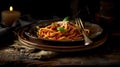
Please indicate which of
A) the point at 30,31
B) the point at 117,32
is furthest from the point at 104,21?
the point at 30,31

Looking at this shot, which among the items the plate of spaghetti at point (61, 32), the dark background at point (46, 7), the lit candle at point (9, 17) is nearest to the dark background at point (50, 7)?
the dark background at point (46, 7)

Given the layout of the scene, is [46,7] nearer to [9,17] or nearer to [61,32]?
[9,17]

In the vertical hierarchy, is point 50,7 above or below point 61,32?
above

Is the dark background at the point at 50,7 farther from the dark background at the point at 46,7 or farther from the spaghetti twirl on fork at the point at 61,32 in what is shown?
the spaghetti twirl on fork at the point at 61,32

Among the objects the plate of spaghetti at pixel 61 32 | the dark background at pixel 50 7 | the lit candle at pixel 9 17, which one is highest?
the dark background at pixel 50 7

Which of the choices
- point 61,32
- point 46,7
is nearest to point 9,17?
point 46,7

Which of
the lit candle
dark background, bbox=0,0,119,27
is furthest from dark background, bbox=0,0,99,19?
the lit candle

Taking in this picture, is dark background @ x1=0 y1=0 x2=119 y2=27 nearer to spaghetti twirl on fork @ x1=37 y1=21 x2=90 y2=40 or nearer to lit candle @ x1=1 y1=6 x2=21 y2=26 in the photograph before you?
lit candle @ x1=1 y1=6 x2=21 y2=26

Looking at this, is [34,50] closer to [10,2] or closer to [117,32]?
[117,32]

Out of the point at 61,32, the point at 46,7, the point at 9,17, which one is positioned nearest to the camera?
the point at 61,32
